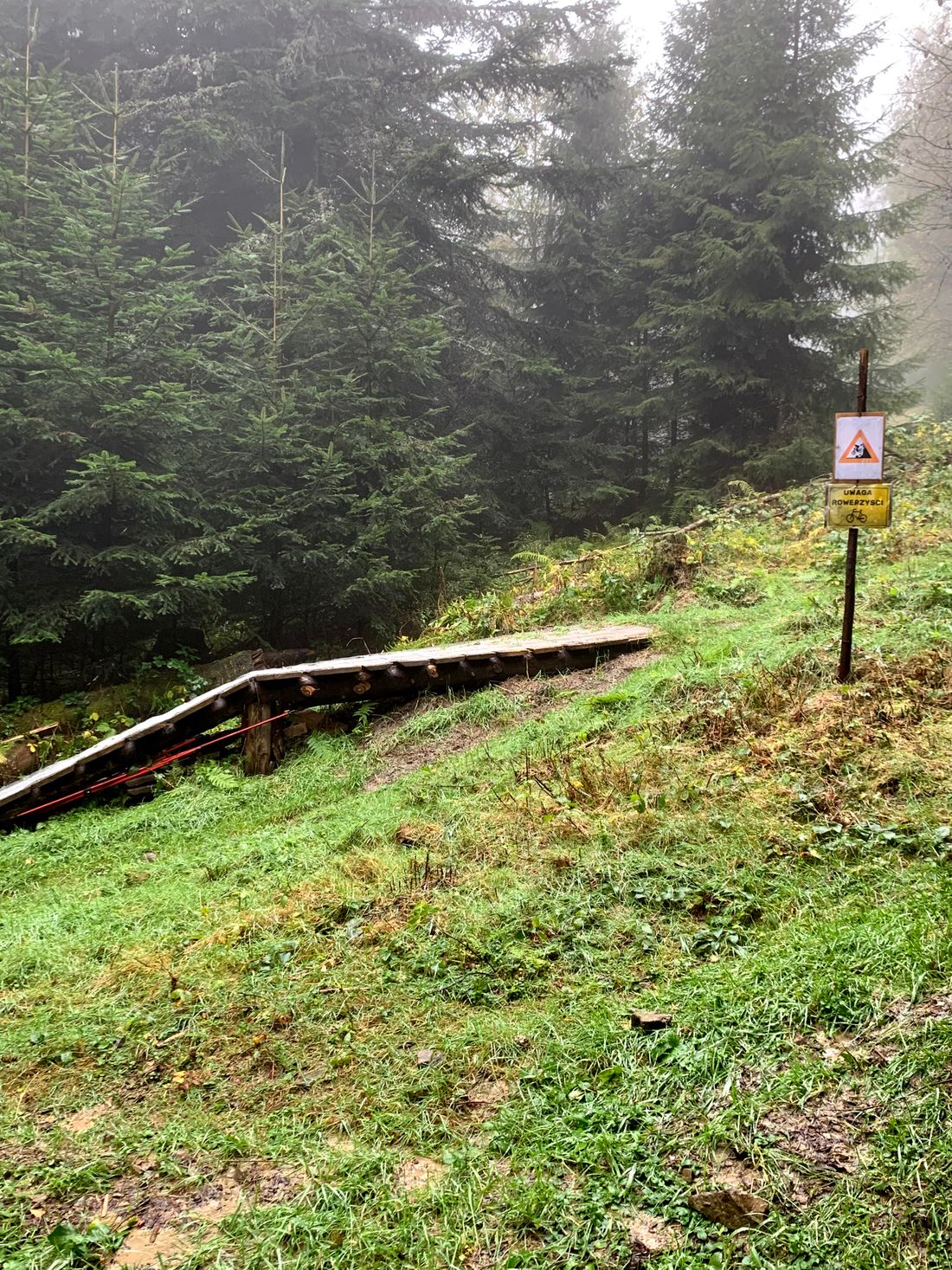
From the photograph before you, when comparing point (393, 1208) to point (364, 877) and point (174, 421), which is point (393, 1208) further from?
point (174, 421)

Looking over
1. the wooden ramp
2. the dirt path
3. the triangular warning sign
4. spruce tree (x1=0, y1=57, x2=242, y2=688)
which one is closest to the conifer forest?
spruce tree (x1=0, y1=57, x2=242, y2=688)

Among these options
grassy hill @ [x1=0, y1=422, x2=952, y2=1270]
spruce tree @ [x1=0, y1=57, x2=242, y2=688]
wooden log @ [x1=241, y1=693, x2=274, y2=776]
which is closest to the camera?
grassy hill @ [x1=0, y1=422, x2=952, y2=1270]

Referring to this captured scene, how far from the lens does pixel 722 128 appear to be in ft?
52.4

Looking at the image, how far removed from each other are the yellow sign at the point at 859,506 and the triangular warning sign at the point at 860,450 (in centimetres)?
18

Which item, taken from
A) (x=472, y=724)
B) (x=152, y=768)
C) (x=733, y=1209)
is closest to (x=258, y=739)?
(x=152, y=768)

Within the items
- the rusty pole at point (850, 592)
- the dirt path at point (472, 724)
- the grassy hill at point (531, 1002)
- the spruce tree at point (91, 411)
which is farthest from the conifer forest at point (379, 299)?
the rusty pole at point (850, 592)

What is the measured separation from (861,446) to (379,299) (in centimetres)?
886

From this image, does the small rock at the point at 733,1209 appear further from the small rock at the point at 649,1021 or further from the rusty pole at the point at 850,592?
the rusty pole at the point at 850,592

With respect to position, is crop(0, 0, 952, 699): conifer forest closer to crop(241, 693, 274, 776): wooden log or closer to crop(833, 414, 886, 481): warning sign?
crop(241, 693, 274, 776): wooden log

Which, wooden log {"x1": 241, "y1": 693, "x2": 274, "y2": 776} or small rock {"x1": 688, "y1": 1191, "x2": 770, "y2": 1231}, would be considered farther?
wooden log {"x1": 241, "y1": 693, "x2": 274, "y2": 776}

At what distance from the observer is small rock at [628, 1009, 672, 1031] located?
112 inches

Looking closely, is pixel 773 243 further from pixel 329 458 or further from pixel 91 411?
pixel 91 411

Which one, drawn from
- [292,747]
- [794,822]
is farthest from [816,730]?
[292,747]

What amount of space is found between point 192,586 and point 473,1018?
28.6 ft
